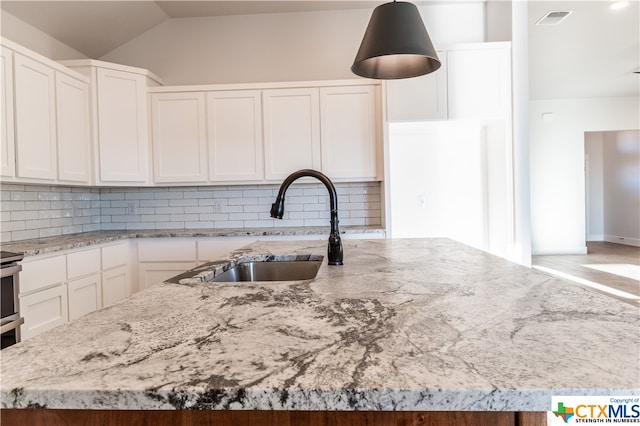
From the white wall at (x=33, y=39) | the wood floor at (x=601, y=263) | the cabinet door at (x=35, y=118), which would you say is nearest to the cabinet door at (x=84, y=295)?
the cabinet door at (x=35, y=118)

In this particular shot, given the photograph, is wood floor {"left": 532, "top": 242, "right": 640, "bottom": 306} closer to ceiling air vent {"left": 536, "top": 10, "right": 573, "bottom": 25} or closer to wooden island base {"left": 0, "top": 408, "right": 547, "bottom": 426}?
ceiling air vent {"left": 536, "top": 10, "right": 573, "bottom": 25}

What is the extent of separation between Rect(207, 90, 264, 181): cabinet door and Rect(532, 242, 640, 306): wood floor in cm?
395

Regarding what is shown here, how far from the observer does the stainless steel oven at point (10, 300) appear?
6.75 feet

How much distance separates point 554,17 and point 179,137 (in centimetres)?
400

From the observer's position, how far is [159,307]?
93 centimetres

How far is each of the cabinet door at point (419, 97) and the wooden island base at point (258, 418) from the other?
2943 mm

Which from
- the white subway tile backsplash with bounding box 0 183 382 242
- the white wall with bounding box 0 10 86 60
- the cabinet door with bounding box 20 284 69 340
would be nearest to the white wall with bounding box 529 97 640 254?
the white subway tile backsplash with bounding box 0 183 382 242

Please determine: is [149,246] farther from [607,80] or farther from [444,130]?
[607,80]

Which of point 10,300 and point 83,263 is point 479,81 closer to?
point 83,263

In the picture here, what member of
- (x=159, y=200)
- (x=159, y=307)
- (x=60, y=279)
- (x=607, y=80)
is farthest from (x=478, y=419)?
(x=607, y=80)

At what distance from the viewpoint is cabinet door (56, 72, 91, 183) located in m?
2.94

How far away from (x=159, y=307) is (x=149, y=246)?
8.60 ft

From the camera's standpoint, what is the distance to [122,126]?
3379 mm

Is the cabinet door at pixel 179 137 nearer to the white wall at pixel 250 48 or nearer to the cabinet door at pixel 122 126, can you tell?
the cabinet door at pixel 122 126
